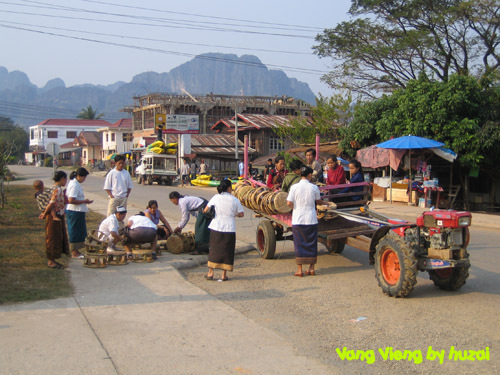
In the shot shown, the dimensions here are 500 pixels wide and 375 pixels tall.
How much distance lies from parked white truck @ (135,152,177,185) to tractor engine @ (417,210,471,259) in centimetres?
3239

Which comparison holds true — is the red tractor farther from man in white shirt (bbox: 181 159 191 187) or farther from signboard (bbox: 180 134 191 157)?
signboard (bbox: 180 134 191 157)

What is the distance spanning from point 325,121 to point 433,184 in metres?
15.1

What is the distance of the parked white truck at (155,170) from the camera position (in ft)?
125

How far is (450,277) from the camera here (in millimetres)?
7219

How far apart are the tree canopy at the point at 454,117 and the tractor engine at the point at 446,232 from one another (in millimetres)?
12800

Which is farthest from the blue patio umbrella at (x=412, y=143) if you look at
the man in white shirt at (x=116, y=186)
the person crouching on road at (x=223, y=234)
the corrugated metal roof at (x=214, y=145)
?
the corrugated metal roof at (x=214, y=145)

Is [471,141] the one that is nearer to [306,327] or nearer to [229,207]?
[229,207]

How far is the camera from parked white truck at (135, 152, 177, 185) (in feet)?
125

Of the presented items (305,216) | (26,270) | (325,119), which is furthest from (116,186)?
(325,119)

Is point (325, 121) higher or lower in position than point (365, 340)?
higher

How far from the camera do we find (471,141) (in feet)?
61.1

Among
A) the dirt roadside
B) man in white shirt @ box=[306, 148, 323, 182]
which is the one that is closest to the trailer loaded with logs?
the dirt roadside

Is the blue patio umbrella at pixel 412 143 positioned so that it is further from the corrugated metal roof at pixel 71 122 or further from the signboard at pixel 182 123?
the corrugated metal roof at pixel 71 122

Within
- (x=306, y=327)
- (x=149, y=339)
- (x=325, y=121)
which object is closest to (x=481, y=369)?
(x=306, y=327)
